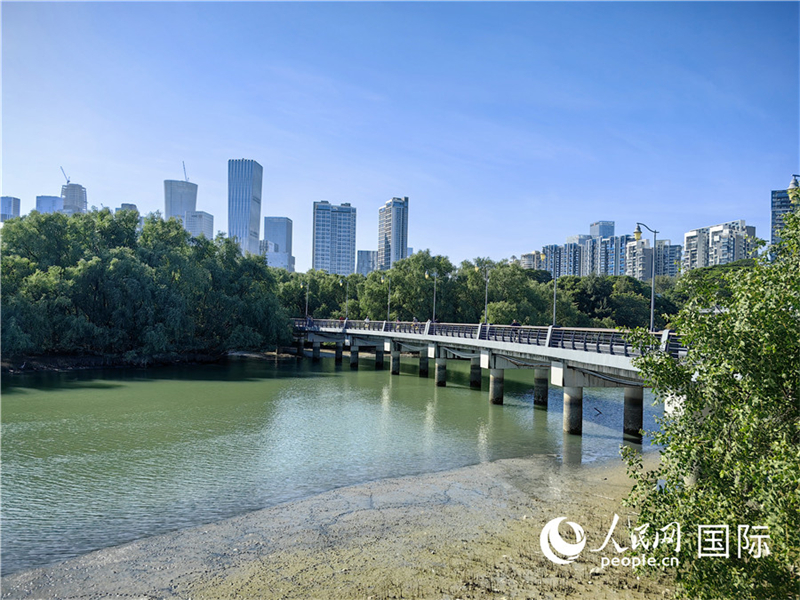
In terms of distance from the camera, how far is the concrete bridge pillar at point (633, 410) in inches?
1065

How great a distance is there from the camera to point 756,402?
849cm

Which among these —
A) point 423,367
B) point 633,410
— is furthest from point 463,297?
point 633,410

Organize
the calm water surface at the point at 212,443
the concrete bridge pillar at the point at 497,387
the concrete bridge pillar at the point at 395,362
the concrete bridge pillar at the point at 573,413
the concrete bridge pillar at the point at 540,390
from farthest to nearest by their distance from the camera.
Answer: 1. the concrete bridge pillar at the point at 395,362
2. the concrete bridge pillar at the point at 497,387
3. the concrete bridge pillar at the point at 540,390
4. the concrete bridge pillar at the point at 573,413
5. the calm water surface at the point at 212,443

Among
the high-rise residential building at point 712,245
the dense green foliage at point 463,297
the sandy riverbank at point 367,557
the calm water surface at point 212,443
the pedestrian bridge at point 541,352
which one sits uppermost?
the high-rise residential building at point 712,245

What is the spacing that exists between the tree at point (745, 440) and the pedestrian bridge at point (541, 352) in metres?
1.50

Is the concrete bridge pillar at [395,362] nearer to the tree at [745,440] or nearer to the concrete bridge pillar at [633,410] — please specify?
the concrete bridge pillar at [633,410]

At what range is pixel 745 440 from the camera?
830 cm

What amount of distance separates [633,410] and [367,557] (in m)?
18.7

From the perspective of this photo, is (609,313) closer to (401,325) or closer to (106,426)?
(401,325)

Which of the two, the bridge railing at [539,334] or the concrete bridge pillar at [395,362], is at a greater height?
the bridge railing at [539,334]

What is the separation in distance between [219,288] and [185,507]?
5264cm

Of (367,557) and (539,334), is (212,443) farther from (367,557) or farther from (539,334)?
(539,334)

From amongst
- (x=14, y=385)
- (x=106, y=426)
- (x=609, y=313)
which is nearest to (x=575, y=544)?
(x=106, y=426)

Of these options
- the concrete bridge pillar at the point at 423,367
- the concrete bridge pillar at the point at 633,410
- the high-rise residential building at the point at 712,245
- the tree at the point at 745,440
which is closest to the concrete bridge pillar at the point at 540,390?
the concrete bridge pillar at the point at 633,410
